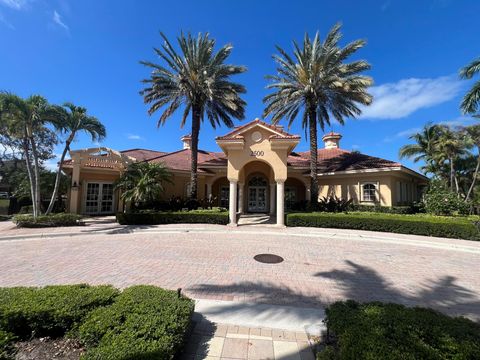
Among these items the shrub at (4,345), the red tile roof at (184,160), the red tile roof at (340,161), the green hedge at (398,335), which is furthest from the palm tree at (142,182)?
the green hedge at (398,335)

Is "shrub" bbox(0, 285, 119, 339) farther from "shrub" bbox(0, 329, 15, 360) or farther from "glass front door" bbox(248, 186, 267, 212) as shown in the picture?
"glass front door" bbox(248, 186, 267, 212)

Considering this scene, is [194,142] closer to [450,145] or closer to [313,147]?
[313,147]

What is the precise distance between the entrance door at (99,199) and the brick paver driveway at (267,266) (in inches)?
343

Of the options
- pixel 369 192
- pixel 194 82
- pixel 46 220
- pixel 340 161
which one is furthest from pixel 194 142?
pixel 369 192

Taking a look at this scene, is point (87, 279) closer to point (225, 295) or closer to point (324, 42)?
point (225, 295)

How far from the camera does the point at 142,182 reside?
1521 cm

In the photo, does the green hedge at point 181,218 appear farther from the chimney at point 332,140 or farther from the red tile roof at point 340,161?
the chimney at point 332,140

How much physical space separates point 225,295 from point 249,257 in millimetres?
3124

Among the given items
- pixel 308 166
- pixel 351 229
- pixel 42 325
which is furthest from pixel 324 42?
pixel 42 325

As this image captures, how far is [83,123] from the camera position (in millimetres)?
14492

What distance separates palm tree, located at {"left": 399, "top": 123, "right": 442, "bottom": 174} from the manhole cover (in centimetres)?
2804

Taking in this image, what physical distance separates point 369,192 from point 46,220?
74.5ft

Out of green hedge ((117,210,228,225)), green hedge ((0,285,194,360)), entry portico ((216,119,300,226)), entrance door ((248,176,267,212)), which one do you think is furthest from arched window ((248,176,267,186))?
green hedge ((0,285,194,360))

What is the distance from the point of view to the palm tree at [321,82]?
16359mm
